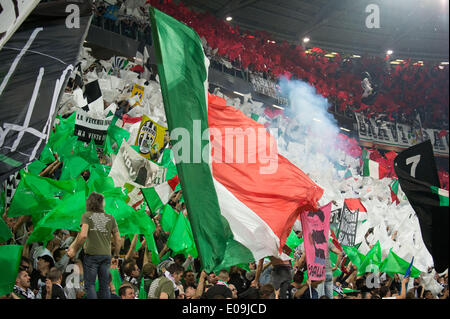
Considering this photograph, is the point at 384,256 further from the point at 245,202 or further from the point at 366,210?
the point at 245,202

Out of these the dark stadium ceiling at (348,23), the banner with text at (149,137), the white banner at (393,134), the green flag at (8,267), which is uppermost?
the dark stadium ceiling at (348,23)

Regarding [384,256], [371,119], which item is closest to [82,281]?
[384,256]

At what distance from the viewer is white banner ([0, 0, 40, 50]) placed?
11.5 feet

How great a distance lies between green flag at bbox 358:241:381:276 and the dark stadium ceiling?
11541mm

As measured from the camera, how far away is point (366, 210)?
909 cm

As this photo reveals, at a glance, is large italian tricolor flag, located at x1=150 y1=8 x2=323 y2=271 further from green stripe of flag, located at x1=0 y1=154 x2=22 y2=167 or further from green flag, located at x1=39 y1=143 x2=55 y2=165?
green flag, located at x1=39 y1=143 x2=55 y2=165

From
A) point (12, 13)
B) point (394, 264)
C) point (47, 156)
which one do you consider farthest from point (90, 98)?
point (394, 264)

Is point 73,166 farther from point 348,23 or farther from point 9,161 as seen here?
point 348,23

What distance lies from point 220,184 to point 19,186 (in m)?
1.81

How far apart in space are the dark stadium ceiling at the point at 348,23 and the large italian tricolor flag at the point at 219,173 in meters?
13.7

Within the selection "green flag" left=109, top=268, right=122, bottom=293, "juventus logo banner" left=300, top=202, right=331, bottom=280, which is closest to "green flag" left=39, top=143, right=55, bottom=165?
"green flag" left=109, top=268, right=122, bottom=293

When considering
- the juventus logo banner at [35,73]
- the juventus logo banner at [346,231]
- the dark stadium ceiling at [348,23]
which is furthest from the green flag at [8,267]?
the dark stadium ceiling at [348,23]

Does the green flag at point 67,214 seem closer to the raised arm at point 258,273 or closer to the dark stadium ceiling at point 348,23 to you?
the raised arm at point 258,273

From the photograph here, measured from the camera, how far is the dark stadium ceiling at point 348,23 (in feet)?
63.4
